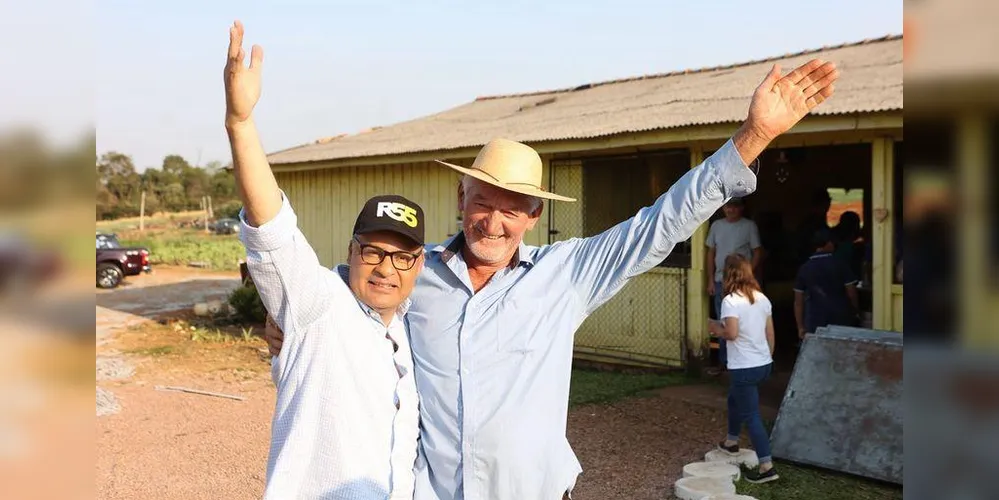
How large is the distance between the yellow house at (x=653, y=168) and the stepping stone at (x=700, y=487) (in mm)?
3036

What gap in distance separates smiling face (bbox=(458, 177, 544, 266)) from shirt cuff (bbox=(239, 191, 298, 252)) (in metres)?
0.80

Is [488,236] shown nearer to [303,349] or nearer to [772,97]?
[303,349]

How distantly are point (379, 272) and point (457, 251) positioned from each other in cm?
47

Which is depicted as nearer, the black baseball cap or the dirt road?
the black baseball cap

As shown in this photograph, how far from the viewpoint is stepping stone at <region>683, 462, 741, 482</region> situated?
5.47 metres

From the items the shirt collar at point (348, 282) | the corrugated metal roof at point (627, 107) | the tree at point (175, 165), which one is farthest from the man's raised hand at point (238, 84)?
the tree at point (175, 165)

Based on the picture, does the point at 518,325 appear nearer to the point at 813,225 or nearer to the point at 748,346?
the point at 748,346

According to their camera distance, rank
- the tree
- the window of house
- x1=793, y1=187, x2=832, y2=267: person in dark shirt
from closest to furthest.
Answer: the window of house, x1=793, y1=187, x2=832, y2=267: person in dark shirt, the tree

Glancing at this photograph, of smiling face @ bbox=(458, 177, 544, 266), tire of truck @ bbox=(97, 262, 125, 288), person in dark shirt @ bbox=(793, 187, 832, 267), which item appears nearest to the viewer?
smiling face @ bbox=(458, 177, 544, 266)

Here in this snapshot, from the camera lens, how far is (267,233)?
1758 millimetres

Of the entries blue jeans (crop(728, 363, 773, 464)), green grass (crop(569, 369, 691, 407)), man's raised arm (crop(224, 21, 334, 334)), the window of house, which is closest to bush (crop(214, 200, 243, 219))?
the window of house

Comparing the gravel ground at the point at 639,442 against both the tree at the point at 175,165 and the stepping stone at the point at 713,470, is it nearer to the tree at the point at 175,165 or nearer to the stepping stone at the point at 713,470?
the stepping stone at the point at 713,470

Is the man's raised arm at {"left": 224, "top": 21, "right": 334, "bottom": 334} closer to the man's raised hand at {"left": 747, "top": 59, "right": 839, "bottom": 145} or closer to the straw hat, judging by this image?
the straw hat

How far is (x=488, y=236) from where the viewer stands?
8.14ft
